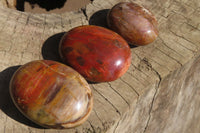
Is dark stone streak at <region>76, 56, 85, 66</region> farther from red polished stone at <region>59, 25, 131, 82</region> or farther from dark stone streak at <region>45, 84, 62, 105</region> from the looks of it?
dark stone streak at <region>45, 84, 62, 105</region>

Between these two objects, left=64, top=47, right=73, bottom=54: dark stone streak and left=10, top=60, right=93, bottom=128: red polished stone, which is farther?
left=64, top=47, right=73, bottom=54: dark stone streak

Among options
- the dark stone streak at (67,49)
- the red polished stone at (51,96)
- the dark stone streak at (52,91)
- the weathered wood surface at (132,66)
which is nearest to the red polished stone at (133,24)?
the weathered wood surface at (132,66)

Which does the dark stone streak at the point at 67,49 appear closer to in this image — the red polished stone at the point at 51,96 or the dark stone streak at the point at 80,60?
the dark stone streak at the point at 80,60

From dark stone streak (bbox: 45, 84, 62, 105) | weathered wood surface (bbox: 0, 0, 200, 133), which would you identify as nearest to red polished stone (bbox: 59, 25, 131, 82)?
weathered wood surface (bbox: 0, 0, 200, 133)

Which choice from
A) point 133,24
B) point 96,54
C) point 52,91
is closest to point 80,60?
point 96,54

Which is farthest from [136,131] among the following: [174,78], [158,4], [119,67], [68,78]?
[158,4]

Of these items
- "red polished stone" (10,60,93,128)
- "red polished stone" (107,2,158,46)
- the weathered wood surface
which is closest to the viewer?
"red polished stone" (10,60,93,128)

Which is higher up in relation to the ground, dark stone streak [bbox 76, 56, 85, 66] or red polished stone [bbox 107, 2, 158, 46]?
red polished stone [bbox 107, 2, 158, 46]

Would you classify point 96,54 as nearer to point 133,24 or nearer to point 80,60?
point 80,60
